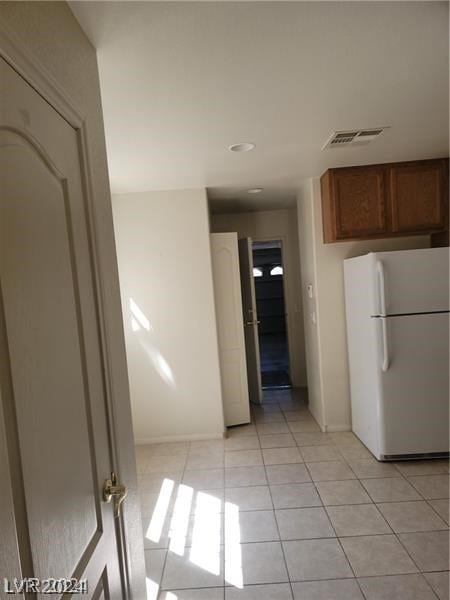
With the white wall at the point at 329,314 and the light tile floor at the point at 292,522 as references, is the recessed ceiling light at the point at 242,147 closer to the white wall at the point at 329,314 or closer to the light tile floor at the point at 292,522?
the white wall at the point at 329,314

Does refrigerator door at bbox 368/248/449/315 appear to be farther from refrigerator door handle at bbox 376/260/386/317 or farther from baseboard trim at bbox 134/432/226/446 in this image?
baseboard trim at bbox 134/432/226/446

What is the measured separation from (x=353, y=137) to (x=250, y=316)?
242cm

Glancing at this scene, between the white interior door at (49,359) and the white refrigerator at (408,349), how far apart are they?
229cm

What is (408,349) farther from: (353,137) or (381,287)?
(353,137)

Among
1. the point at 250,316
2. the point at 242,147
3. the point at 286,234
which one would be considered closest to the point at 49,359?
the point at 242,147

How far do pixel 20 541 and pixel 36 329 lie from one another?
0.42 metres

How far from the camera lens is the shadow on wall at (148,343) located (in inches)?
139

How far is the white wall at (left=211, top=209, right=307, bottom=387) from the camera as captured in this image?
4.91 m

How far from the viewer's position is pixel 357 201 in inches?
123

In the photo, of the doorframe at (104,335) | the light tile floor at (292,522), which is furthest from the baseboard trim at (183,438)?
the doorframe at (104,335)

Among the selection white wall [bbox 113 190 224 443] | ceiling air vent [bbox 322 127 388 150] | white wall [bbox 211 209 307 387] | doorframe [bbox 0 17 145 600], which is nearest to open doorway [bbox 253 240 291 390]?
white wall [bbox 211 209 307 387]

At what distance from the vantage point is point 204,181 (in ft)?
10.5

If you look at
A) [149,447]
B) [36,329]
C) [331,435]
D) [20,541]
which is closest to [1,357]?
[36,329]

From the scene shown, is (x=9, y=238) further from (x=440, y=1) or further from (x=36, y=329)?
(x=440, y=1)
